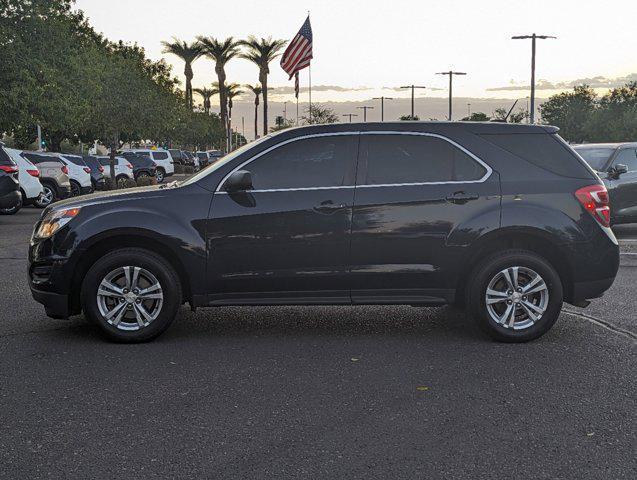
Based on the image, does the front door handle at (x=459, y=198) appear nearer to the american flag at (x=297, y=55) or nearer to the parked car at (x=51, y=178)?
the parked car at (x=51, y=178)

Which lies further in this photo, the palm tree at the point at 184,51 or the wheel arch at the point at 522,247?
the palm tree at the point at 184,51

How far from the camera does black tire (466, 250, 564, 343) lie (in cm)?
639

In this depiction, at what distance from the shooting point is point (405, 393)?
16.7 feet

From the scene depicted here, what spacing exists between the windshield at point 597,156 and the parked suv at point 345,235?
8746 millimetres

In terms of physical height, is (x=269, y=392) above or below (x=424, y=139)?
below

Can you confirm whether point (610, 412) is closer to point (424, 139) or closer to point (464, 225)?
point (464, 225)

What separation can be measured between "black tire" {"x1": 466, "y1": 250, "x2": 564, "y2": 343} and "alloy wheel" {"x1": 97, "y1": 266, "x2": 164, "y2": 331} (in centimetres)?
252

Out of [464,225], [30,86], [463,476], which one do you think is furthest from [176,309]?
[30,86]

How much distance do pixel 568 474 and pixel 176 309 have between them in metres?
3.50

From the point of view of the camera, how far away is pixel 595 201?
21.3ft

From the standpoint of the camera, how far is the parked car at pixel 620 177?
14.3m

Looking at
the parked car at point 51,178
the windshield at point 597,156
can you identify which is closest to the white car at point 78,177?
the parked car at point 51,178

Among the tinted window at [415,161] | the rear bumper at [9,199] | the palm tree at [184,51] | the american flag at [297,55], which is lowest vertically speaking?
the rear bumper at [9,199]

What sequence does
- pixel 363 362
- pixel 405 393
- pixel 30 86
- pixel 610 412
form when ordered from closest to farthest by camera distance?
1. pixel 610 412
2. pixel 405 393
3. pixel 363 362
4. pixel 30 86
